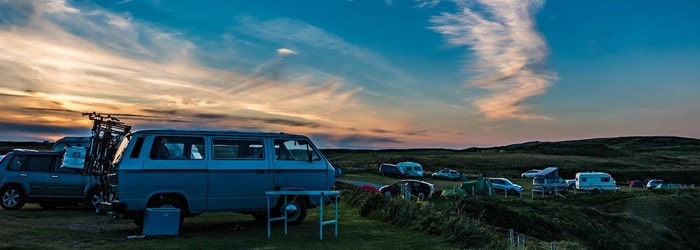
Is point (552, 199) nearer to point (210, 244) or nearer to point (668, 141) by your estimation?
point (210, 244)

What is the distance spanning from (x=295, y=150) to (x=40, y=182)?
26.7 feet

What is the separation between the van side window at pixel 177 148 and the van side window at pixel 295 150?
5.91 feet

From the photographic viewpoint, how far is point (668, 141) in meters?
164

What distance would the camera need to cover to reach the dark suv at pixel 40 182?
1602cm

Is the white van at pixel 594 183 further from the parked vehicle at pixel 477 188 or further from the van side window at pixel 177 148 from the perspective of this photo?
the van side window at pixel 177 148

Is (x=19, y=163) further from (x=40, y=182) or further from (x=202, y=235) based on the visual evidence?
(x=202, y=235)

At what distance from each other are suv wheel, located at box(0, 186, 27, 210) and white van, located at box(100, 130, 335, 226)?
5910mm

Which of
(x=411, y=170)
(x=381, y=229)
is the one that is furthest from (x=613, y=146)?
(x=381, y=229)

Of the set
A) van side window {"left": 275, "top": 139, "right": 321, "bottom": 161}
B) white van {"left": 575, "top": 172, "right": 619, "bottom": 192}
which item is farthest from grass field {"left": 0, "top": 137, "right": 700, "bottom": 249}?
white van {"left": 575, "top": 172, "right": 619, "bottom": 192}

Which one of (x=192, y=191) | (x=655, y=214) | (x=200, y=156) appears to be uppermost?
(x=200, y=156)

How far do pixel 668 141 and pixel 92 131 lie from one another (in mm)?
181107

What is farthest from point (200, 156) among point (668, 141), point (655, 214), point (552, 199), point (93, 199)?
point (668, 141)

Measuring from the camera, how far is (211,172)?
12188 mm

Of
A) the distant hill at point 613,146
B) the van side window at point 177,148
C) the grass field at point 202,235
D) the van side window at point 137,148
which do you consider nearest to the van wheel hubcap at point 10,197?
the grass field at point 202,235
